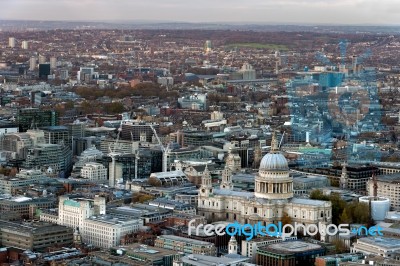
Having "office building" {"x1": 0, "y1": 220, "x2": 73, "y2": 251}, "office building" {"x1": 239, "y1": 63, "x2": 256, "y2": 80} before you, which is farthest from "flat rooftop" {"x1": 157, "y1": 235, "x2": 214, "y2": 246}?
"office building" {"x1": 239, "y1": 63, "x2": 256, "y2": 80}

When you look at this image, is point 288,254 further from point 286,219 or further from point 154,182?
point 154,182

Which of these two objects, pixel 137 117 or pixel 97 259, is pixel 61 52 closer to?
pixel 137 117

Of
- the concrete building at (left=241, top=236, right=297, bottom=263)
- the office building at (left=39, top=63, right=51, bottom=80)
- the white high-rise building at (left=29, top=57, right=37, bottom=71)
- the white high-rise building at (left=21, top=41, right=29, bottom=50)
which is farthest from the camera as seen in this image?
the white high-rise building at (left=21, top=41, right=29, bottom=50)

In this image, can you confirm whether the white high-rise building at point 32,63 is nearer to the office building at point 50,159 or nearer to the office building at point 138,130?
the office building at point 138,130

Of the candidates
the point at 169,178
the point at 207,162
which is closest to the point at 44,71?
the point at 207,162

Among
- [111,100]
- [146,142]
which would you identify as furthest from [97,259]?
[111,100]

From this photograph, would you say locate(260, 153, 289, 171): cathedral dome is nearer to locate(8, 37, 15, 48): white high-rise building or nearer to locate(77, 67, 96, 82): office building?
locate(77, 67, 96, 82): office building
